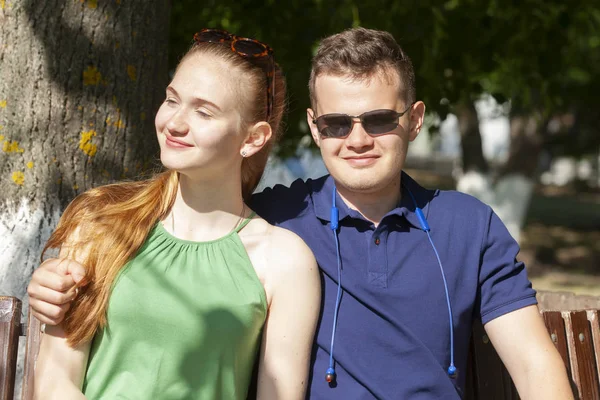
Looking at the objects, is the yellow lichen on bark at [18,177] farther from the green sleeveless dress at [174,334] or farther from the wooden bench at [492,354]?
the green sleeveless dress at [174,334]

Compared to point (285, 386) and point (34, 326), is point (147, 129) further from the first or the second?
point (285, 386)

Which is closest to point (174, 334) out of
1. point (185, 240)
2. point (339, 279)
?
point (185, 240)

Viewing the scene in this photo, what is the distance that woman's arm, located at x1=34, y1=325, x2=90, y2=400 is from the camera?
2455 mm

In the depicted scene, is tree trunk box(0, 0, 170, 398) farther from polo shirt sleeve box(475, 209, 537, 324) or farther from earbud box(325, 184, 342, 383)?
polo shirt sleeve box(475, 209, 537, 324)

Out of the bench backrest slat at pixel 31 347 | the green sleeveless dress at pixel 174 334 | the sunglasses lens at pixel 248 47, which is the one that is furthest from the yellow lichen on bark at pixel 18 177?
the sunglasses lens at pixel 248 47

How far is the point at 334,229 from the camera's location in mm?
2824

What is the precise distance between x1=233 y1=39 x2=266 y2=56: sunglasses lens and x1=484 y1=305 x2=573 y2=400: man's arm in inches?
46.5

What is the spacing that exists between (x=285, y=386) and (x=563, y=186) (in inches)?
1402

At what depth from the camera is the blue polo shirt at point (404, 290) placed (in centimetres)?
268

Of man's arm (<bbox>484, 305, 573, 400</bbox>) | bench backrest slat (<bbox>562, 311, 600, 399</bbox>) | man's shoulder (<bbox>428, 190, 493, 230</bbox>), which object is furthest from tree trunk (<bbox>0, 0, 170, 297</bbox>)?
bench backrest slat (<bbox>562, 311, 600, 399</bbox>)

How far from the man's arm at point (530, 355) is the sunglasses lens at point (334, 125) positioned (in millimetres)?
808

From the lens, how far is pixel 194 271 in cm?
257

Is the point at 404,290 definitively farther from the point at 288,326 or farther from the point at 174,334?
the point at 174,334

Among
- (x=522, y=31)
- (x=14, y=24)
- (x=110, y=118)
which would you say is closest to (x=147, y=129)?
(x=110, y=118)
